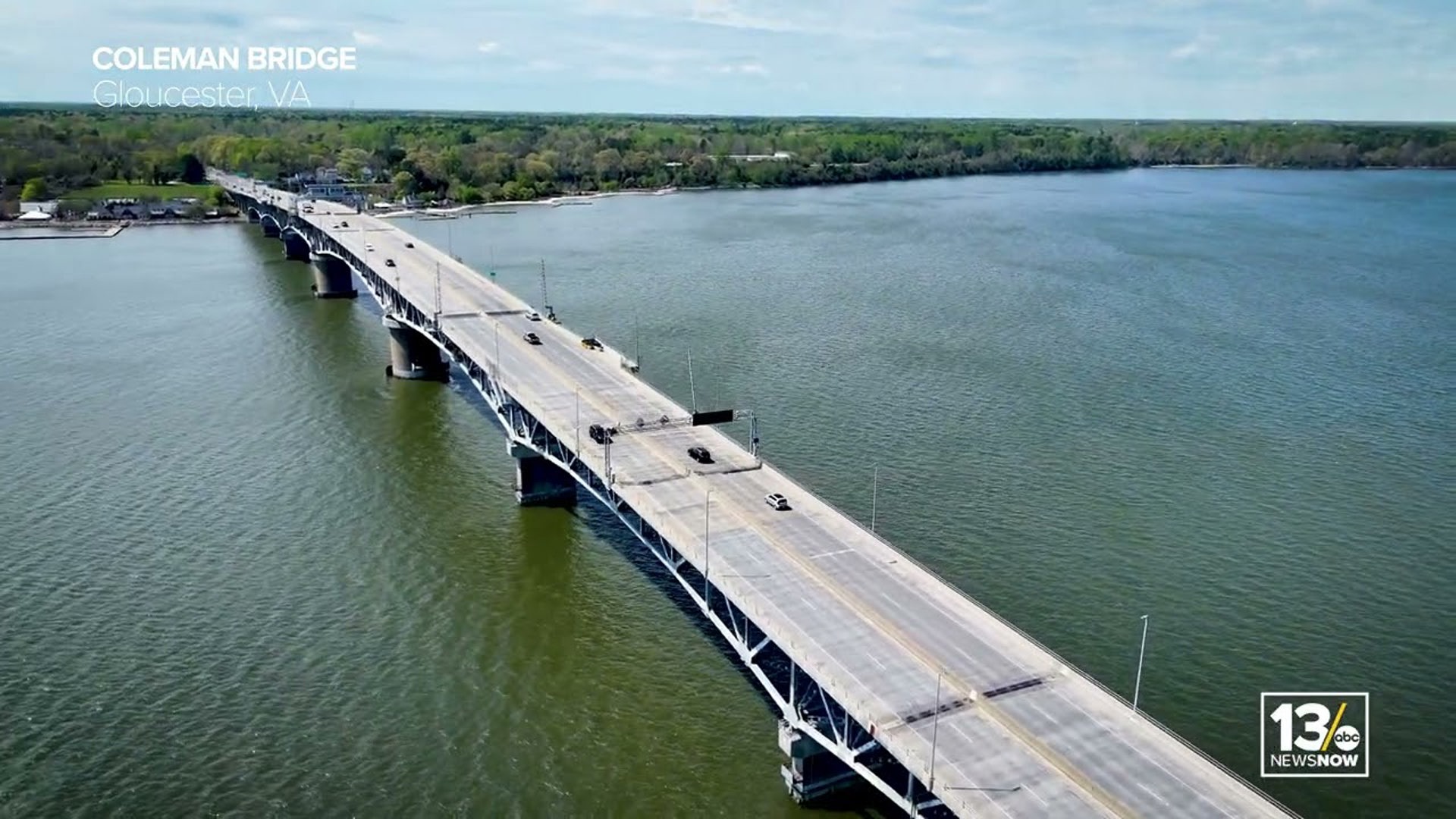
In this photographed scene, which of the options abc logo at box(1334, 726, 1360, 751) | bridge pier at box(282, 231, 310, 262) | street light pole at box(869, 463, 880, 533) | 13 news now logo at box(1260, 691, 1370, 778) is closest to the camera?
13 news now logo at box(1260, 691, 1370, 778)

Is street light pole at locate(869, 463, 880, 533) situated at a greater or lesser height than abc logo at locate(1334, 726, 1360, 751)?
greater

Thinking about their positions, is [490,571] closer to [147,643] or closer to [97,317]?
[147,643]

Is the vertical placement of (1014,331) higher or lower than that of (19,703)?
higher

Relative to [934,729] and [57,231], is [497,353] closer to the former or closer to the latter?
[934,729]

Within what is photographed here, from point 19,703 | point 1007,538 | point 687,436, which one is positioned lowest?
point 19,703

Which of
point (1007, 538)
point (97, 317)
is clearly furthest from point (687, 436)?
point (97, 317)

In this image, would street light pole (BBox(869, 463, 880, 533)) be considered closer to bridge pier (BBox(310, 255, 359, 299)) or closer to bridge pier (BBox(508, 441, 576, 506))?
bridge pier (BBox(508, 441, 576, 506))

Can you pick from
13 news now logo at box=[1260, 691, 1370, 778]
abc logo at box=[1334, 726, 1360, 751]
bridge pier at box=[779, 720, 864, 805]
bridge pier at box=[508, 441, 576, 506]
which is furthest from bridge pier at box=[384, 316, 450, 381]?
abc logo at box=[1334, 726, 1360, 751]

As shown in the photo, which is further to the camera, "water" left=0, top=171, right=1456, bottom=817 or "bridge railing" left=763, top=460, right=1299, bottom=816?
"water" left=0, top=171, right=1456, bottom=817

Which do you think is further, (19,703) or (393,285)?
(393,285)
